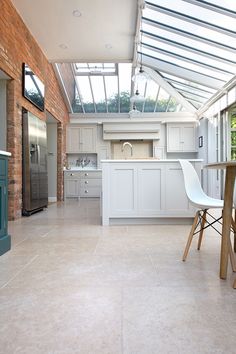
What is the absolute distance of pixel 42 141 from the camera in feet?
17.6

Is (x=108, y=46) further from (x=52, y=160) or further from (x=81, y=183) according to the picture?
(x=81, y=183)

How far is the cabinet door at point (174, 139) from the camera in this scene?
28.2ft

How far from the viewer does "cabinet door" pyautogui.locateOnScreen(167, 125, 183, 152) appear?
8602 millimetres

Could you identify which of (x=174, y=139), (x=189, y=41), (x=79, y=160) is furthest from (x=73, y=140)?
(x=189, y=41)

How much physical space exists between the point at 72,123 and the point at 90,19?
4.44 meters

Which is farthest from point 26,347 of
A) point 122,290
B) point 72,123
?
point 72,123

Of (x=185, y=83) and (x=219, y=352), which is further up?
(x=185, y=83)

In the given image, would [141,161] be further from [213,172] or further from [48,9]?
[213,172]

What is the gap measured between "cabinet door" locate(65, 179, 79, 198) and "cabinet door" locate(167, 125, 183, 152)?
9.69ft

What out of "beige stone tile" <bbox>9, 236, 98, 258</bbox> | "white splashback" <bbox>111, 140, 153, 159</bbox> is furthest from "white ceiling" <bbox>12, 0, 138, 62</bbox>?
"white splashback" <bbox>111, 140, 153, 159</bbox>

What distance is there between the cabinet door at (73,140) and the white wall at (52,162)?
99cm

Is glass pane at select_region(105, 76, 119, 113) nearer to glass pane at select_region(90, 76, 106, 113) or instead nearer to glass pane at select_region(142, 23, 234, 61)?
glass pane at select_region(90, 76, 106, 113)

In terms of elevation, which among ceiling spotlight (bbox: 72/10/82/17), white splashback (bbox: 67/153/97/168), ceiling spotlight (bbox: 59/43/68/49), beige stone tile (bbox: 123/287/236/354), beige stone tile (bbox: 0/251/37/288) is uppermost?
ceiling spotlight (bbox: 59/43/68/49)

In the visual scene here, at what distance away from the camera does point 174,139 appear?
8.62 meters
